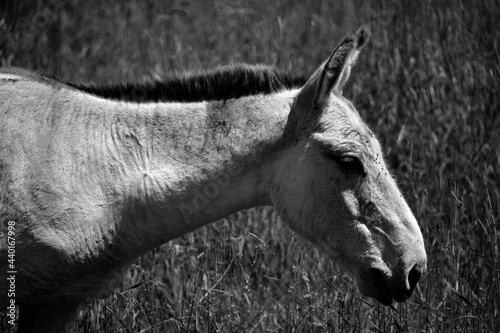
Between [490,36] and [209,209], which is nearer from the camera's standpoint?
[209,209]

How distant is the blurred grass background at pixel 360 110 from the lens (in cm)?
387

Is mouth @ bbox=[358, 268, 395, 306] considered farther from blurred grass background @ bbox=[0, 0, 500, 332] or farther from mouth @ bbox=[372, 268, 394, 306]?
blurred grass background @ bbox=[0, 0, 500, 332]

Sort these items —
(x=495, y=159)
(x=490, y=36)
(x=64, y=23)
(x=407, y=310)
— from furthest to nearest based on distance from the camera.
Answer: (x=64, y=23) → (x=490, y=36) → (x=495, y=159) → (x=407, y=310)

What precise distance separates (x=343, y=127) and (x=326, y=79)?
0.24 meters

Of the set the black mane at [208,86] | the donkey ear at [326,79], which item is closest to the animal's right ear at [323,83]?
the donkey ear at [326,79]

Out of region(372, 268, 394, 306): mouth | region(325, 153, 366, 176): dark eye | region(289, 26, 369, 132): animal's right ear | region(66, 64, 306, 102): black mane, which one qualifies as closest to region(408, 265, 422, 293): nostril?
region(372, 268, 394, 306): mouth

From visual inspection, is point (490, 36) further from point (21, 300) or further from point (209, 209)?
point (21, 300)

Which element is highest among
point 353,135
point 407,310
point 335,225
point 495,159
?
point 353,135

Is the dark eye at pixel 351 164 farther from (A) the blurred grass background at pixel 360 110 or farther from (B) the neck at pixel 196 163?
(A) the blurred grass background at pixel 360 110

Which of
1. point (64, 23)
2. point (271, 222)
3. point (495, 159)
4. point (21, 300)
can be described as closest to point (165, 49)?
point (64, 23)

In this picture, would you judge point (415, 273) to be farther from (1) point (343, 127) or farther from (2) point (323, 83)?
(2) point (323, 83)

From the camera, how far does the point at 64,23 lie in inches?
305

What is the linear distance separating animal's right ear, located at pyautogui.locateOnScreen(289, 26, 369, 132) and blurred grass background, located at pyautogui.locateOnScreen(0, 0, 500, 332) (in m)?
0.80

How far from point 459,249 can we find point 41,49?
192 inches
